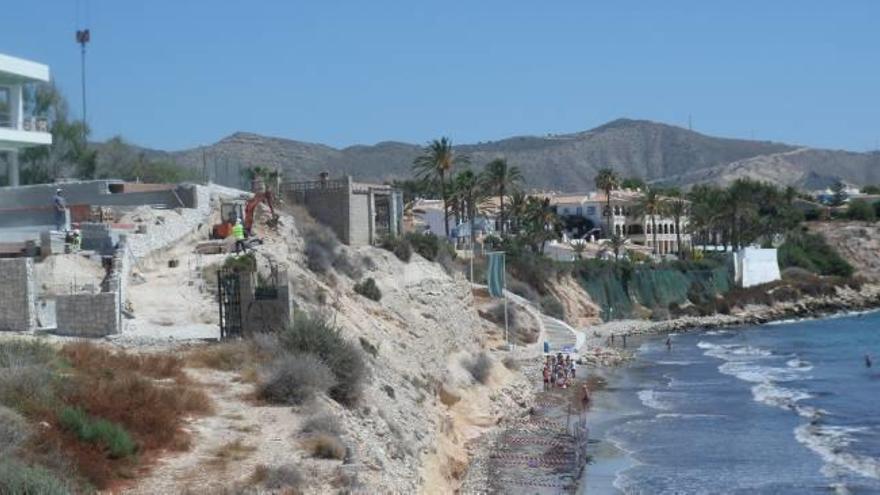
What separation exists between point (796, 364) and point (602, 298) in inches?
1098

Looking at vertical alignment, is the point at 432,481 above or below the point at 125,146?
below

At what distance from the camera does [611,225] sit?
11781 cm

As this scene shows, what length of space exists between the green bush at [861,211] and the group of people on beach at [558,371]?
103 m

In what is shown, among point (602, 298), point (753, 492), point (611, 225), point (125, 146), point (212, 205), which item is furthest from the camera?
point (611, 225)

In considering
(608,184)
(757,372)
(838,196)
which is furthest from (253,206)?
(838,196)

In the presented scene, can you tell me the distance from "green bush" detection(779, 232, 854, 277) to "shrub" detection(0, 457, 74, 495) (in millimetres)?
111079

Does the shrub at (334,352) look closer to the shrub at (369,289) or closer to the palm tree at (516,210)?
the shrub at (369,289)

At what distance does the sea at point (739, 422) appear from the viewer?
30484mm

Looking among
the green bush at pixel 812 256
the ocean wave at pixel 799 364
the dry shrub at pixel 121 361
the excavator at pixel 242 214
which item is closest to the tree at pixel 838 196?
the green bush at pixel 812 256

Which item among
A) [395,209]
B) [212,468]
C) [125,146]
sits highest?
[125,146]

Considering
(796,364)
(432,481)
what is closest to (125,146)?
(796,364)

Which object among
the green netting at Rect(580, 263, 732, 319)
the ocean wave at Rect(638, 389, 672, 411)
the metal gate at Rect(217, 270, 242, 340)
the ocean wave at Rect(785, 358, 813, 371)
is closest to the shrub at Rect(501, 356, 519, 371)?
the ocean wave at Rect(638, 389, 672, 411)

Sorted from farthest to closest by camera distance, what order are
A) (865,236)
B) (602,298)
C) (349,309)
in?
(865,236) → (602,298) → (349,309)

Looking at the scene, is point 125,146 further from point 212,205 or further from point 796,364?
point 796,364
